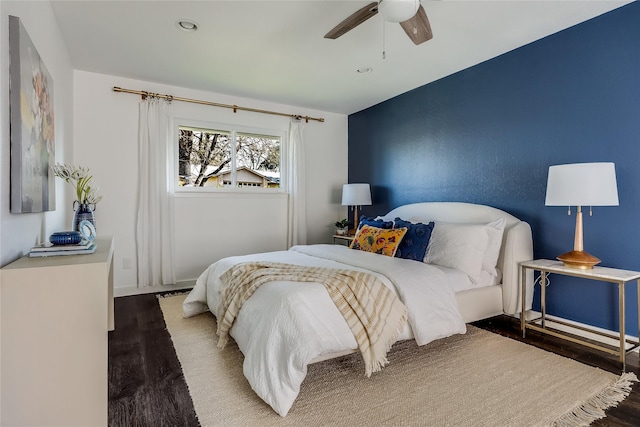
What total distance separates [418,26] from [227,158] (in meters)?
3.14

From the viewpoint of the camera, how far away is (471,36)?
2.95 m

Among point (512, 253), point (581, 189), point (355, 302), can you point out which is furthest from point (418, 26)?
point (512, 253)

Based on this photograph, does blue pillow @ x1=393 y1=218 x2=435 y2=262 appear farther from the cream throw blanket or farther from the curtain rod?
the curtain rod

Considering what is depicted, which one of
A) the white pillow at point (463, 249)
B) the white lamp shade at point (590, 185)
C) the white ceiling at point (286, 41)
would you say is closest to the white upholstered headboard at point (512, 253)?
the white pillow at point (463, 249)

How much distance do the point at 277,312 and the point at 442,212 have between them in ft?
8.03

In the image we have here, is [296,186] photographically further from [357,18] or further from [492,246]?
[357,18]

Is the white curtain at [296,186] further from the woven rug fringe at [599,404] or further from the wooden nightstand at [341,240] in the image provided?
the woven rug fringe at [599,404]

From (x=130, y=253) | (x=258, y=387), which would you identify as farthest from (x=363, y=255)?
(x=130, y=253)

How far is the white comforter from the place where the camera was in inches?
69.4

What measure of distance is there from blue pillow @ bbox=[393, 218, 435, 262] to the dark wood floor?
0.85m

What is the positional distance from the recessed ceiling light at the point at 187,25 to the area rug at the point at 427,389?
8.15ft

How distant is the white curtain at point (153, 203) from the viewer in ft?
13.1

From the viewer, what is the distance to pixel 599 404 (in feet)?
5.90

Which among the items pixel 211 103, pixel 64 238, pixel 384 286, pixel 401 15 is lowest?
pixel 384 286
